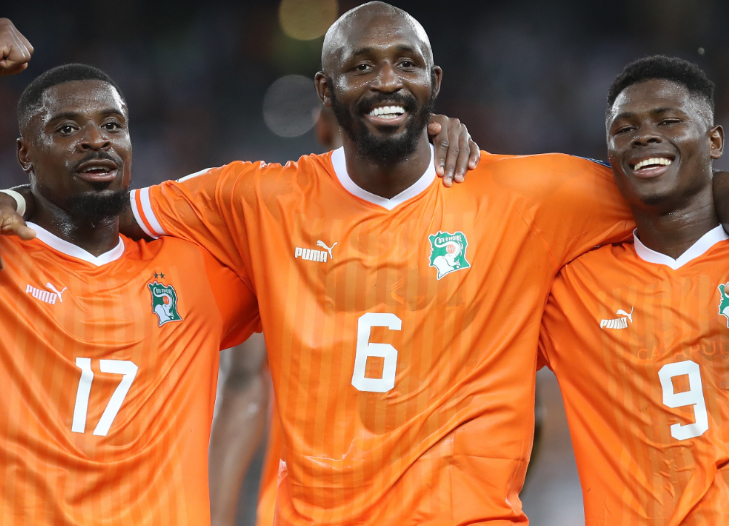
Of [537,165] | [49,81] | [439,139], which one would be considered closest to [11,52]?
[49,81]

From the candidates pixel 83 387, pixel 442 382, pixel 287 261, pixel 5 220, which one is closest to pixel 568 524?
pixel 442 382

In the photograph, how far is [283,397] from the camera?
10.3ft

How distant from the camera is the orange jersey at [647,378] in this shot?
289cm

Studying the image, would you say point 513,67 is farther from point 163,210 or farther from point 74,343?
point 74,343

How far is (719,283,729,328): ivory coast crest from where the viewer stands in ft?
Answer: 9.73

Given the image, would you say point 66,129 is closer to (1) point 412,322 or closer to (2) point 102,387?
(2) point 102,387

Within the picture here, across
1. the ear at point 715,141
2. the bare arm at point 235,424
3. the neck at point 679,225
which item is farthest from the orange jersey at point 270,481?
the ear at point 715,141

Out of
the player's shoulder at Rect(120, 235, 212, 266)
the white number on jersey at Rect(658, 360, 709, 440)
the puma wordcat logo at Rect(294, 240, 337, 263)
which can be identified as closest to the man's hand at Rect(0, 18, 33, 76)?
the player's shoulder at Rect(120, 235, 212, 266)

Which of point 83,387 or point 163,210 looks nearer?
point 83,387

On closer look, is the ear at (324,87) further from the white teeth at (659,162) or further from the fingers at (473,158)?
the white teeth at (659,162)

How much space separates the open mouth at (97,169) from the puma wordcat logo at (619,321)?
192 cm

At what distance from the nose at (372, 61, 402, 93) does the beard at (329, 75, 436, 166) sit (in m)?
0.02

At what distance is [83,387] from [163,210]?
30.5 inches

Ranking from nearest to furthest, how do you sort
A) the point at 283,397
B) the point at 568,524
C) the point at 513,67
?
the point at 283,397 < the point at 568,524 < the point at 513,67
